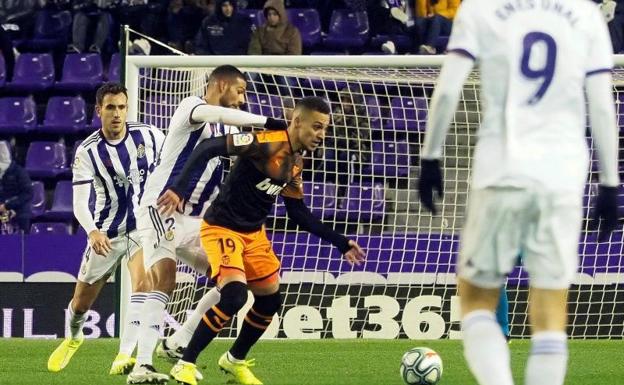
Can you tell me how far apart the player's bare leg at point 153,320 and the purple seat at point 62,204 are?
719 cm

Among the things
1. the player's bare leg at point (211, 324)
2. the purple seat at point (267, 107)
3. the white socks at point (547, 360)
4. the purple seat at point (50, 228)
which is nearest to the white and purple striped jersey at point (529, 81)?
the white socks at point (547, 360)

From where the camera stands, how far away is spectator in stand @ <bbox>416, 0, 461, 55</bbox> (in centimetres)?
1584

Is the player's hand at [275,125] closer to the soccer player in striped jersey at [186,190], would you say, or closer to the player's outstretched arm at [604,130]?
the soccer player in striped jersey at [186,190]

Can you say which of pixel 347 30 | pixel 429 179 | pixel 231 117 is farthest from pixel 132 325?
pixel 347 30

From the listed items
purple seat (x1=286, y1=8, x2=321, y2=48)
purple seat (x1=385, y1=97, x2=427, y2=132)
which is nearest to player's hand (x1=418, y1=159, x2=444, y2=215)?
purple seat (x1=385, y1=97, x2=427, y2=132)

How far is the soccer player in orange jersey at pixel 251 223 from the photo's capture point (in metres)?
7.00

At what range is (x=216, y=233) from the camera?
7.32 metres

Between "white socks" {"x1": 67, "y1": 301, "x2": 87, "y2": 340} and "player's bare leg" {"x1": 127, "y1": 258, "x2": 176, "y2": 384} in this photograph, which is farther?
"white socks" {"x1": 67, "y1": 301, "x2": 87, "y2": 340}

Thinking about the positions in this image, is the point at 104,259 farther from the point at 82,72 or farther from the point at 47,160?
the point at 82,72

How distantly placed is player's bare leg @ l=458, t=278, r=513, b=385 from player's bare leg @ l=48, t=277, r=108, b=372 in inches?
182

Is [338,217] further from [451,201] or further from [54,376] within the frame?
[54,376]

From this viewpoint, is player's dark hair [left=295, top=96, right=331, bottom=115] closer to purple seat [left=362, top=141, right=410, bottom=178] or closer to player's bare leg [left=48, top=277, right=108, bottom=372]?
player's bare leg [left=48, top=277, right=108, bottom=372]

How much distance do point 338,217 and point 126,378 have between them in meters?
5.25

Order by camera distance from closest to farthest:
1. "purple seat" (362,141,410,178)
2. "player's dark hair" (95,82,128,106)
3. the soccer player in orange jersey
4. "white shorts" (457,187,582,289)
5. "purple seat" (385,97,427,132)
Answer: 1. "white shorts" (457,187,582,289)
2. the soccer player in orange jersey
3. "player's dark hair" (95,82,128,106)
4. "purple seat" (362,141,410,178)
5. "purple seat" (385,97,427,132)
